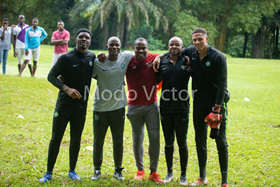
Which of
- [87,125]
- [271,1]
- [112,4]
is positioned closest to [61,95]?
[87,125]

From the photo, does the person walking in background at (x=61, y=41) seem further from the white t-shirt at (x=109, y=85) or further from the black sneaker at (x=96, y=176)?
the black sneaker at (x=96, y=176)

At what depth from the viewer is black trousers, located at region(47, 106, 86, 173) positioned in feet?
12.9

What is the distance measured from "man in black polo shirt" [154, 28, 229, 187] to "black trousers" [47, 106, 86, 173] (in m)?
1.42

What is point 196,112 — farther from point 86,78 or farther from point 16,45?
point 16,45

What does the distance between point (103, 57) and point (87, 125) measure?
11.5 feet

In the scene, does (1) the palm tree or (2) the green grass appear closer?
(2) the green grass

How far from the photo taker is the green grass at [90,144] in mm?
4395

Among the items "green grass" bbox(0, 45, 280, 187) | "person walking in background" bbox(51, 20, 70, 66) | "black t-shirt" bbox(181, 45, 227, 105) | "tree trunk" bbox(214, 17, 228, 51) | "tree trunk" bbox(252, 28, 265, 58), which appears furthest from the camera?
"tree trunk" bbox(252, 28, 265, 58)

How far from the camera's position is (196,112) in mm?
3994

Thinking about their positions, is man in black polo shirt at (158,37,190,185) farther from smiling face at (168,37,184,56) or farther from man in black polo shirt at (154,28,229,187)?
man in black polo shirt at (154,28,229,187)

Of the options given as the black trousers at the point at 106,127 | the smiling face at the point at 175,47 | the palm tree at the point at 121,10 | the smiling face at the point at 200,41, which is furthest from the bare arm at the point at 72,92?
the palm tree at the point at 121,10

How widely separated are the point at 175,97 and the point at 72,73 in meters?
1.50

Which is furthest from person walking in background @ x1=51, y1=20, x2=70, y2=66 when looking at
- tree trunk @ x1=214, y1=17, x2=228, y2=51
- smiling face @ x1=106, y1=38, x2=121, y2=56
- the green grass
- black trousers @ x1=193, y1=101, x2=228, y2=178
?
tree trunk @ x1=214, y1=17, x2=228, y2=51

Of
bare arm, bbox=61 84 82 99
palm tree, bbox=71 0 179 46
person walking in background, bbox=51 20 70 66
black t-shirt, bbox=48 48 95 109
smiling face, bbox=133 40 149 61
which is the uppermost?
palm tree, bbox=71 0 179 46
